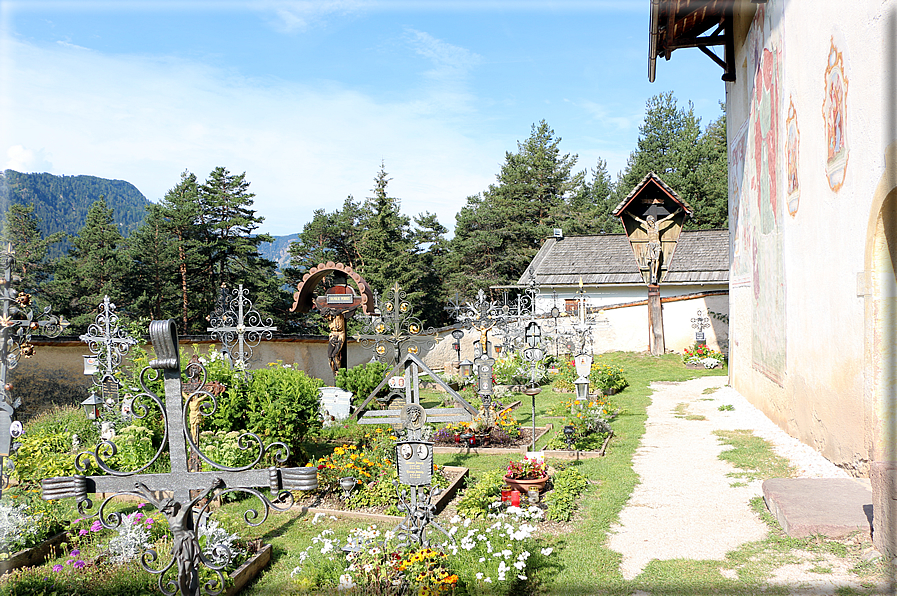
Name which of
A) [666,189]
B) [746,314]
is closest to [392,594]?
[746,314]

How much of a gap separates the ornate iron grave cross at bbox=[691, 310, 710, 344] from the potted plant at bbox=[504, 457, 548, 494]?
14281 millimetres

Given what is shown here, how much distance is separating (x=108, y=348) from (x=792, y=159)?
10868 millimetres

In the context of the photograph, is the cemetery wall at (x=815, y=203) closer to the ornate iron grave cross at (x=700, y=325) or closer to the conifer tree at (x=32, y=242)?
the ornate iron grave cross at (x=700, y=325)

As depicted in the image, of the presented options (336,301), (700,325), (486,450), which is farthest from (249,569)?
(700,325)

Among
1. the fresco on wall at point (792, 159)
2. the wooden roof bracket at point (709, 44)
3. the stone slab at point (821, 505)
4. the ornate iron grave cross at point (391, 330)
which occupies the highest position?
the wooden roof bracket at point (709, 44)

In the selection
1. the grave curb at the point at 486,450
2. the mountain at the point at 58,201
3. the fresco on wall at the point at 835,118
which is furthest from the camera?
the mountain at the point at 58,201

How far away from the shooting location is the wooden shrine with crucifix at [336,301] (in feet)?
43.4

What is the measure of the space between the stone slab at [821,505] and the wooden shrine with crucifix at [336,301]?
9.01 metres

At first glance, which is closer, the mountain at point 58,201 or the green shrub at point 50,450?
the green shrub at point 50,450

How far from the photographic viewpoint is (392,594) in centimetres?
462

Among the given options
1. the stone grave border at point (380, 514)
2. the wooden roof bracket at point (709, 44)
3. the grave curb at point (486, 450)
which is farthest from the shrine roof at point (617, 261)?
the stone grave border at point (380, 514)

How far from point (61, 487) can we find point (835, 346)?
7.70 m

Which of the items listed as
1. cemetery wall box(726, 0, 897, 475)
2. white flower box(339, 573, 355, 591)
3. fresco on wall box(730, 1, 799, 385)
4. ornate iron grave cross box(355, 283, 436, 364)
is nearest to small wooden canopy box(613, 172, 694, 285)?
fresco on wall box(730, 1, 799, 385)

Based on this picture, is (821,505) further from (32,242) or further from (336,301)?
(32,242)
